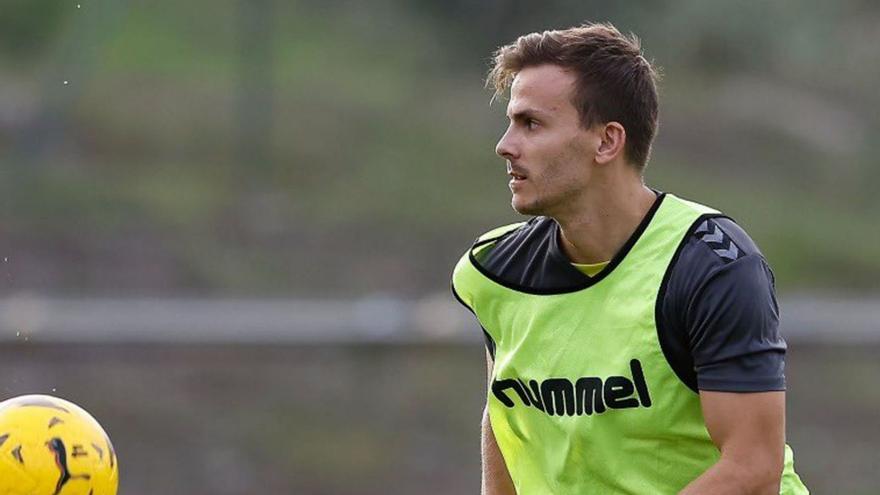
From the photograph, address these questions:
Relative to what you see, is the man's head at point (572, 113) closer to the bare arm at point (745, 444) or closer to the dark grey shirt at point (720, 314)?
the dark grey shirt at point (720, 314)

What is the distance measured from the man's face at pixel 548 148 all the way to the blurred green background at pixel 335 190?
735 centimetres

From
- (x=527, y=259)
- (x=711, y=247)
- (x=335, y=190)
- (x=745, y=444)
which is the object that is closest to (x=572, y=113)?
(x=527, y=259)

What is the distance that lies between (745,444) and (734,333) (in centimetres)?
25

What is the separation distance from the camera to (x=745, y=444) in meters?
3.84

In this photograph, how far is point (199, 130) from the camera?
1590 cm

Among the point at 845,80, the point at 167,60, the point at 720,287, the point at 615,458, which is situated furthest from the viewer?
the point at 845,80

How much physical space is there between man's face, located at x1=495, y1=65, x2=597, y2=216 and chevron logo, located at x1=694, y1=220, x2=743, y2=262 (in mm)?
340

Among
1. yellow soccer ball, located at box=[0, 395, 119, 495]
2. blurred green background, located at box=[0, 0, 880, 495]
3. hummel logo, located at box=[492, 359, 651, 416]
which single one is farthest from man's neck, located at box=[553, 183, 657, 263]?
blurred green background, located at box=[0, 0, 880, 495]

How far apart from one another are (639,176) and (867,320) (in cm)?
1031

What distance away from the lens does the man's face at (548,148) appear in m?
4.21

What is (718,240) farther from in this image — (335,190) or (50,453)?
(335,190)

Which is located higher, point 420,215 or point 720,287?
point 720,287

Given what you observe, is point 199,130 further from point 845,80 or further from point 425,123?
point 845,80

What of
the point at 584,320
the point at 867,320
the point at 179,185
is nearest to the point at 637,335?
the point at 584,320
